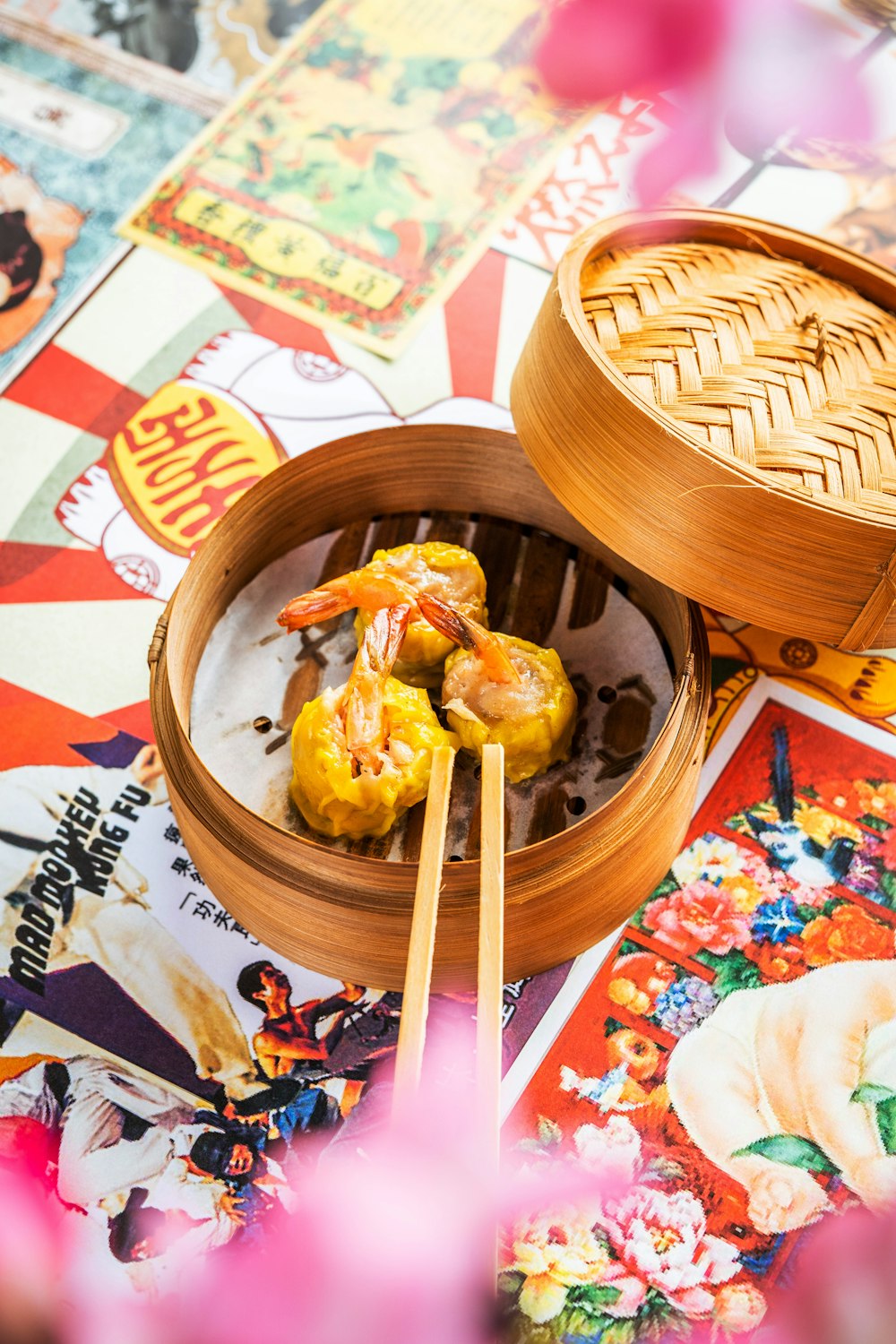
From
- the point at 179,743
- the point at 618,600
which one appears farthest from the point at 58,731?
the point at 618,600

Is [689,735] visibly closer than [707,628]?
Yes

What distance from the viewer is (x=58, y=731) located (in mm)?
1729

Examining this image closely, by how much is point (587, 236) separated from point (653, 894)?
89 centimetres

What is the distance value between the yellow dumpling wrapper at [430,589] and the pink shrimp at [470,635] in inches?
2.9

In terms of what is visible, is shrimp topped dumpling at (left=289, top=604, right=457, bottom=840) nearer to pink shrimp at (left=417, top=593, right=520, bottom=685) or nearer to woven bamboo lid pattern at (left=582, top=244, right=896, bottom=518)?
pink shrimp at (left=417, top=593, right=520, bottom=685)

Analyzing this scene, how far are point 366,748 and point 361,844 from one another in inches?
6.0

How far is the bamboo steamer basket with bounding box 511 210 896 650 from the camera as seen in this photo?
133cm

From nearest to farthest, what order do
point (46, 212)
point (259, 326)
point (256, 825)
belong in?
point (256, 825) < point (259, 326) < point (46, 212)

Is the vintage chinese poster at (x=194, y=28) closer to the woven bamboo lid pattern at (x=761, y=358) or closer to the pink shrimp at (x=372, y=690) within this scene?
the woven bamboo lid pattern at (x=761, y=358)

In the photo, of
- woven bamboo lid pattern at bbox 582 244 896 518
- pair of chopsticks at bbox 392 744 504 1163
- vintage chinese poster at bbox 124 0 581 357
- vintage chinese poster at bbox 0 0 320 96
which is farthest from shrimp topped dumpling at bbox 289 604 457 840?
vintage chinese poster at bbox 0 0 320 96

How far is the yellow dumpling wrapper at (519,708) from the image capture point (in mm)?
1481

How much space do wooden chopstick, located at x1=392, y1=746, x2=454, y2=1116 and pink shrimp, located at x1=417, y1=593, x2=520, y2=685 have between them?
0.25m

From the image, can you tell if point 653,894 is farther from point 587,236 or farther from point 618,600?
point 587,236

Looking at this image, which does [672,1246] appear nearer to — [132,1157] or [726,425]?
[132,1157]
